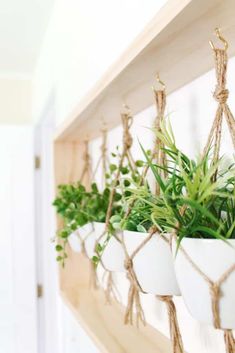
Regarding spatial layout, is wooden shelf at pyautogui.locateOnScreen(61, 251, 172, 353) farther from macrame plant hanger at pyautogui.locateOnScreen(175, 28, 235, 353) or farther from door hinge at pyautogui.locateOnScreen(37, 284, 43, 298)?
door hinge at pyautogui.locateOnScreen(37, 284, 43, 298)

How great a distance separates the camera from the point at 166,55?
694mm

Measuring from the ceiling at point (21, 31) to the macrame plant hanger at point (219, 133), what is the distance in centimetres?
164

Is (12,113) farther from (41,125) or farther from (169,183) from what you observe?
(169,183)

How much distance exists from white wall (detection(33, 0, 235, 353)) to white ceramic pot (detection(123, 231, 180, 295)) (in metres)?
0.21

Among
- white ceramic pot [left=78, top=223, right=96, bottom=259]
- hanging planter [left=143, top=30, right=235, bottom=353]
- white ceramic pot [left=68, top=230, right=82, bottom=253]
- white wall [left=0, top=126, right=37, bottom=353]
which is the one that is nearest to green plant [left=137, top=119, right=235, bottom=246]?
hanging planter [left=143, top=30, right=235, bottom=353]

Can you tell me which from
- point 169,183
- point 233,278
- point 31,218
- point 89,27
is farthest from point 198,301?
point 31,218

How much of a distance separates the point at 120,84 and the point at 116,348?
0.59 meters

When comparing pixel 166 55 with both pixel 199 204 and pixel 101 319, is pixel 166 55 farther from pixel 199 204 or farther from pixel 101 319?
pixel 101 319

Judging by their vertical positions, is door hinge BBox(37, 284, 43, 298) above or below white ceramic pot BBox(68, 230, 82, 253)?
below

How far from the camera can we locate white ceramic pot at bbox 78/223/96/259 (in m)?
1.09

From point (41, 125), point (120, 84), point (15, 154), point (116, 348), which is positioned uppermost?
point (41, 125)

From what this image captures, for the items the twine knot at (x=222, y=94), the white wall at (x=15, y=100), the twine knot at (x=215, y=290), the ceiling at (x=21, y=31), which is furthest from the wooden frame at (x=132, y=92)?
the white wall at (x=15, y=100)

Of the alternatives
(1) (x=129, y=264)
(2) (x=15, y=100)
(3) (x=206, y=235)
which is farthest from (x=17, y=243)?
(3) (x=206, y=235)

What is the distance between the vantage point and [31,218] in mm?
2559
